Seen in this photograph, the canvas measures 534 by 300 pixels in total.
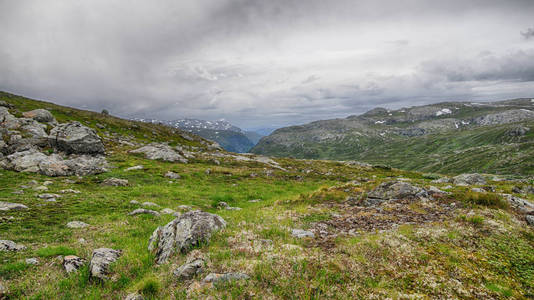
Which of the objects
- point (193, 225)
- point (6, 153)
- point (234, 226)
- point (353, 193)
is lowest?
point (353, 193)

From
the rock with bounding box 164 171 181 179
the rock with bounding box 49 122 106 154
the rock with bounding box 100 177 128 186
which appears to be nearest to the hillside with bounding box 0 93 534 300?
the rock with bounding box 100 177 128 186

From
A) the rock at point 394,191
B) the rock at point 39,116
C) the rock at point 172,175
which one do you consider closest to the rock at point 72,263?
the rock at point 394,191

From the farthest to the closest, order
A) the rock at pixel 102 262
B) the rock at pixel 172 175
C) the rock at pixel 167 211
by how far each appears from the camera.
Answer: the rock at pixel 172 175 → the rock at pixel 167 211 → the rock at pixel 102 262

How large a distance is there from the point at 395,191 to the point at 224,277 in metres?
16.4

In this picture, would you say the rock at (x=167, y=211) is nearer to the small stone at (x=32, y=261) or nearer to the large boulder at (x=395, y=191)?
the small stone at (x=32, y=261)

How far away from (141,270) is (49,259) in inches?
173

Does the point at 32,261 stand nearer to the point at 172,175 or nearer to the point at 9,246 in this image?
the point at 9,246

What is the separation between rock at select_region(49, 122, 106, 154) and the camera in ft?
147

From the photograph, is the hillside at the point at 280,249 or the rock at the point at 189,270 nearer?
the hillside at the point at 280,249

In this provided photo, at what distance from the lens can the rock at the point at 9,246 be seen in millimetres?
9727

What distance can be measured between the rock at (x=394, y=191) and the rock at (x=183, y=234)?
13.5 meters

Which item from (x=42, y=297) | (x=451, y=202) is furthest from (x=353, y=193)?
(x=42, y=297)

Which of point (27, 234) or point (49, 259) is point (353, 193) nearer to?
point (49, 259)

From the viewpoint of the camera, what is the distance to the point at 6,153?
36.1 metres
